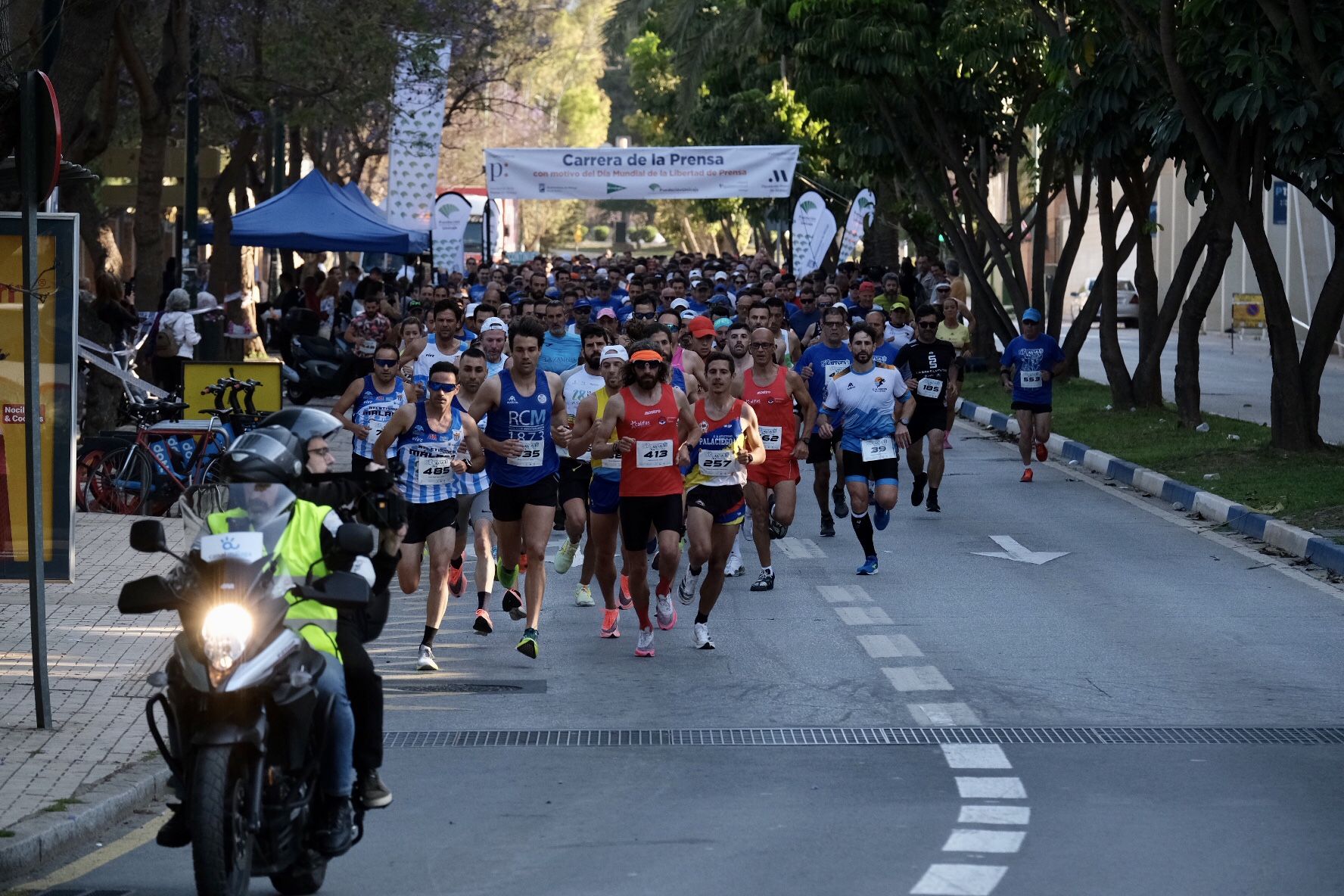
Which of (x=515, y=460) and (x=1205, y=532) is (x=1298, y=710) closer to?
(x=515, y=460)

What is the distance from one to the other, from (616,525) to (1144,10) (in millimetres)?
12148

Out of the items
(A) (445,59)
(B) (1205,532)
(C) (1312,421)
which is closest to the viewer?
(B) (1205,532)

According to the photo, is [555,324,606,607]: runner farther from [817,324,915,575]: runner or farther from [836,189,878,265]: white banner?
[836,189,878,265]: white banner

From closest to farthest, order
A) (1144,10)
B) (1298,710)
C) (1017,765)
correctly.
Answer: (1017,765), (1298,710), (1144,10)

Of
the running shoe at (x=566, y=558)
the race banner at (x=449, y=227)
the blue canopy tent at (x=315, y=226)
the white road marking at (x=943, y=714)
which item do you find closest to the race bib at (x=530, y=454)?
the running shoe at (x=566, y=558)

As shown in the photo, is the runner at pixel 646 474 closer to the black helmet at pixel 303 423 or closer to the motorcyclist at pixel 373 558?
the motorcyclist at pixel 373 558

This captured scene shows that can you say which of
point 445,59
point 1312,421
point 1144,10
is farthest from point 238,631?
point 445,59

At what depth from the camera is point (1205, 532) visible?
1617 centimetres

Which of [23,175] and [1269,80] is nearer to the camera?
[23,175]

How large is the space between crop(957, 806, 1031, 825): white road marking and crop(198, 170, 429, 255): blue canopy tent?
23.4m

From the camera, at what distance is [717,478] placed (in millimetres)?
11562

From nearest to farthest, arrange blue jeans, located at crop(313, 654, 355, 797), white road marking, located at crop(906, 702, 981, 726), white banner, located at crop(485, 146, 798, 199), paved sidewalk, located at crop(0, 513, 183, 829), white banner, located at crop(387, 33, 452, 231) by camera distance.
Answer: blue jeans, located at crop(313, 654, 355, 797)
paved sidewalk, located at crop(0, 513, 183, 829)
white road marking, located at crop(906, 702, 981, 726)
white banner, located at crop(387, 33, 452, 231)
white banner, located at crop(485, 146, 798, 199)

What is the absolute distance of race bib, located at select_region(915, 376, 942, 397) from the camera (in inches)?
691

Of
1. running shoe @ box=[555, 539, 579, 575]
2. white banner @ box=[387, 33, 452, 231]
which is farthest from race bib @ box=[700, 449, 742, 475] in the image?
white banner @ box=[387, 33, 452, 231]
